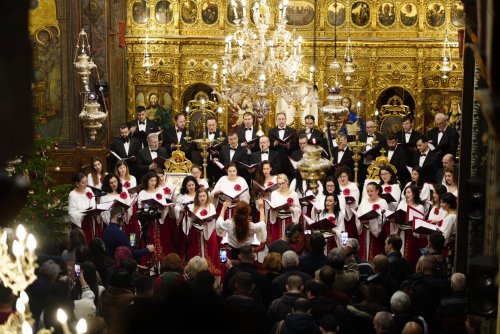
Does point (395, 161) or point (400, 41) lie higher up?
point (400, 41)

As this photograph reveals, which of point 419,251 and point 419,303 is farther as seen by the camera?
point 419,251

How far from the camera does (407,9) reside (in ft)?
86.7

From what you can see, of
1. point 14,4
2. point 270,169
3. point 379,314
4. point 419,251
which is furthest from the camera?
point 270,169

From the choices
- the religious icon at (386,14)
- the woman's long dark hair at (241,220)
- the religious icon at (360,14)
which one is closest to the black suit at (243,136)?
the religious icon at (360,14)

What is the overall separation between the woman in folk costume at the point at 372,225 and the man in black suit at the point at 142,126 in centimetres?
675

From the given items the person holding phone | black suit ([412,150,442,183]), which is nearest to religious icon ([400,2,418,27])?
black suit ([412,150,442,183])

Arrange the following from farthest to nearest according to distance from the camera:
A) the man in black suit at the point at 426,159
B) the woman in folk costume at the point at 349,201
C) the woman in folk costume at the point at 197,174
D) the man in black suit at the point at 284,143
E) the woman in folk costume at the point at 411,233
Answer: the man in black suit at the point at 284,143 < the man in black suit at the point at 426,159 < the woman in folk costume at the point at 197,174 < the woman in folk costume at the point at 349,201 < the woman in folk costume at the point at 411,233

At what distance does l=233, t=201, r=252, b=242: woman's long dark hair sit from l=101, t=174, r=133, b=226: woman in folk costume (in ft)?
8.97

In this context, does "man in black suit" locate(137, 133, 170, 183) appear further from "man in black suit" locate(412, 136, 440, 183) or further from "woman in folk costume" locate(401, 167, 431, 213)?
"woman in folk costume" locate(401, 167, 431, 213)

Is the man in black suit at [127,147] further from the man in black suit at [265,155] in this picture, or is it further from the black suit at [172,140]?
the man in black suit at [265,155]

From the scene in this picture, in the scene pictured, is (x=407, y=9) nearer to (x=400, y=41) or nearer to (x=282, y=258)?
(x=400, y=41)

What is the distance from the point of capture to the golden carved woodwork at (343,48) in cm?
2611

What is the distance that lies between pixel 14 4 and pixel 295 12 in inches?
917

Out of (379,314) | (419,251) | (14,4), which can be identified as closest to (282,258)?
(379,314)
